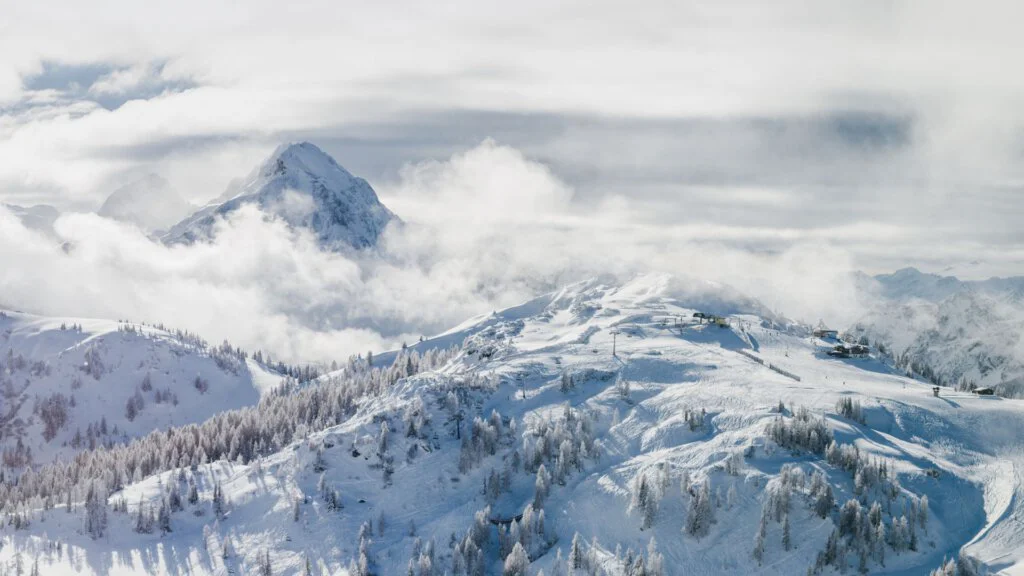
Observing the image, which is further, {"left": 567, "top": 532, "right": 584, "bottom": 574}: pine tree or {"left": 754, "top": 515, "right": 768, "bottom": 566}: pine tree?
{"left": 567, "top": 532, "right": 584, "bottom": 574}: pine tree

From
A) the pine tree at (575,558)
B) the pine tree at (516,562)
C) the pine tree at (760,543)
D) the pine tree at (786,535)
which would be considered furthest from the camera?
the pine tree at (516,562)

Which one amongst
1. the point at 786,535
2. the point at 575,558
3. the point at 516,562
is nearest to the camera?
the point at 786,535

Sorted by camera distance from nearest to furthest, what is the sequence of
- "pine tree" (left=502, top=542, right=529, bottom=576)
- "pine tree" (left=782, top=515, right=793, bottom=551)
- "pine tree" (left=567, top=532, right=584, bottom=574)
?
"pine tree" (left=782, top=515, right=793, bottom=551)
"pine tree" (left=567, top=532, right=584, bottom=574)
"pine tree" (left=502, top=542, right=529, bottom=576)

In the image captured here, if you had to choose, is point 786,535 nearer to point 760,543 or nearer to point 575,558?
point 760,543

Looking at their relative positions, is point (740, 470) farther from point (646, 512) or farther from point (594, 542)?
point (594, 542)

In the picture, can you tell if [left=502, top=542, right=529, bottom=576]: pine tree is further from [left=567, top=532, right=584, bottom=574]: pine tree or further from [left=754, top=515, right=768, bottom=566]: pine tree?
[left=754, top=515, right=768, bottom=566]: pine tree

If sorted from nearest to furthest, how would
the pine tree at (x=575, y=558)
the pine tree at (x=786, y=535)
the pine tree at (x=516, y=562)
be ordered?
the pine tree at (x=786, y=535), the pine tree at (x=575, y=558), the pine tree at (x=516, y=562)

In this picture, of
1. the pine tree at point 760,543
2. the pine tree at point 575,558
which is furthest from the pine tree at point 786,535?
the pine tree at point 575,558

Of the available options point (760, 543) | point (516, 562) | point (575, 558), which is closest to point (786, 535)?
point (760, 543)

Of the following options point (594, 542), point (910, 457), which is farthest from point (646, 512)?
point (910, 457)

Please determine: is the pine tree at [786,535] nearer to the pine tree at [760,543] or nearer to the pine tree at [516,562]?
the pine tree at [760,543]

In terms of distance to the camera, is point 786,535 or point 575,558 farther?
point 575,558

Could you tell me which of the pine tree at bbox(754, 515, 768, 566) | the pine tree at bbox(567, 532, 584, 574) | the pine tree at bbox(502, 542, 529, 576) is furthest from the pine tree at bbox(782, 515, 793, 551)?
the pine tree at bbox(502, 542, 529, 576)
